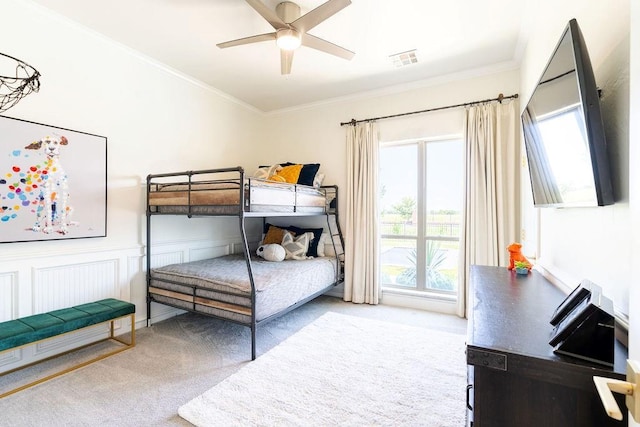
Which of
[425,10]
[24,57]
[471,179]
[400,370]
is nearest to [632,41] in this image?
[425,10]

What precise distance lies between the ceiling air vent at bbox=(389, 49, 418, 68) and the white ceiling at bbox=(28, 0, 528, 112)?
2.4 inches

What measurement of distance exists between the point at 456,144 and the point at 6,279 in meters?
4.35

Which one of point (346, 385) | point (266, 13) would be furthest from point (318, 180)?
point (346, 385)

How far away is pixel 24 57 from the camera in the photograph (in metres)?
2.21

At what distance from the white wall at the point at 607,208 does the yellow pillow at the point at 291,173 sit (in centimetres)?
273

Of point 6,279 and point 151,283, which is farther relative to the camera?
point 151,283

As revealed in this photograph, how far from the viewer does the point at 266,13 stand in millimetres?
1965

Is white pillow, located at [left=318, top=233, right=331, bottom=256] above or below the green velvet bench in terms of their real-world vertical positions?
above

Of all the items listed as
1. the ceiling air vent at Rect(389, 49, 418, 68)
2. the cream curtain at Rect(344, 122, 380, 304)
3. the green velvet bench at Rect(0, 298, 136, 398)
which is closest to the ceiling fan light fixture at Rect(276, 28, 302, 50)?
the ceiling air vent at Rect(389, 49, 418, 68)

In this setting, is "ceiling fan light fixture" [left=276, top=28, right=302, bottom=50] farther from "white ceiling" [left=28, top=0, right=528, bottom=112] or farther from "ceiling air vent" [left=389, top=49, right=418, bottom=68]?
"ceiling air vent" [left=389, top=49, right=418, bottom=68]

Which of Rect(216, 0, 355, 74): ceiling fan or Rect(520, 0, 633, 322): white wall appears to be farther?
Rect(216, 0, 355, 74): ceiling fan

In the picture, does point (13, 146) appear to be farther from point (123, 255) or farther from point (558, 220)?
point (558, 220)

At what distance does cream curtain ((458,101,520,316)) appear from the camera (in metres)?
3.05

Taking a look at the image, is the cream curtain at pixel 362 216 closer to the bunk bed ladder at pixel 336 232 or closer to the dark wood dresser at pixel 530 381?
the bunk bed ladder at pixel 336 232
